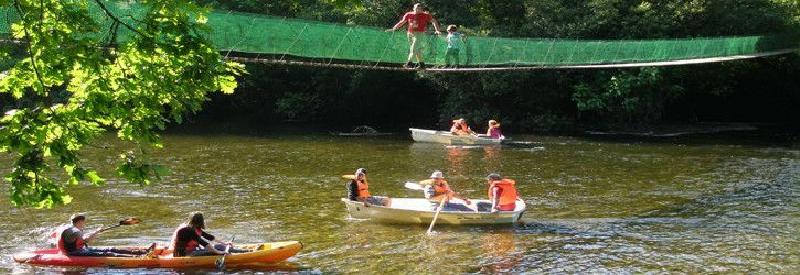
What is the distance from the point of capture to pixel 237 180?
21.1 meters

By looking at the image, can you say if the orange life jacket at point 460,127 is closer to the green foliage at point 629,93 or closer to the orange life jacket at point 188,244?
the green foliage at point 629,93

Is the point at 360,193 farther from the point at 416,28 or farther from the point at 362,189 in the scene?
the point at 416,28

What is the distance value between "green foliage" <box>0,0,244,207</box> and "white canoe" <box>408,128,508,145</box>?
22.0 meters

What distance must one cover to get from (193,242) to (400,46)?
934cm

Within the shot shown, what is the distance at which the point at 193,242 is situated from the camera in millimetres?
12859

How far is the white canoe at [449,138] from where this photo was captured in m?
29.1

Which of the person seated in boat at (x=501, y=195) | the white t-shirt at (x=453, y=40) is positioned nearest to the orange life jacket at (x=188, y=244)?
the person seated in boat at (x=501, y=195)

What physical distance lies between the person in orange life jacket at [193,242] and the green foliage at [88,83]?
542 cm

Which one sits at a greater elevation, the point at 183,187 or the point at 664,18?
the point at 664,18

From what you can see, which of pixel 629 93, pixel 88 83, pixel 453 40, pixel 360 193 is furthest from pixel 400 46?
pixel 629 93

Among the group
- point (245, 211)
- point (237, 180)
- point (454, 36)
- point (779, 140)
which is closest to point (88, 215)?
point (245, 211)

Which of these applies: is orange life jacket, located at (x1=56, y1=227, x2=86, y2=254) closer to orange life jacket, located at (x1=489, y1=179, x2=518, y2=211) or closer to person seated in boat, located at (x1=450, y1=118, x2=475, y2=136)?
orange life jacket, located at (x1=489, y1=179, x2=518, y2=211)

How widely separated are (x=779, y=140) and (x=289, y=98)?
75.0 ft

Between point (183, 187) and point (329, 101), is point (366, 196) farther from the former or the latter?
point (329, 101)
